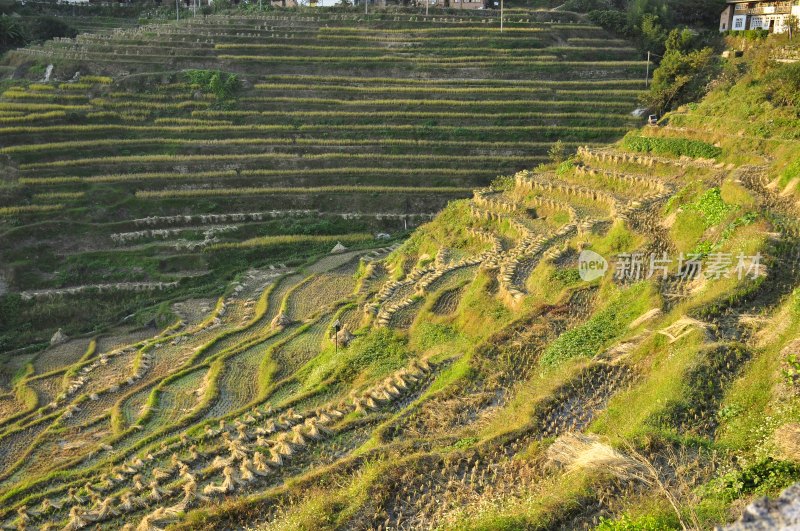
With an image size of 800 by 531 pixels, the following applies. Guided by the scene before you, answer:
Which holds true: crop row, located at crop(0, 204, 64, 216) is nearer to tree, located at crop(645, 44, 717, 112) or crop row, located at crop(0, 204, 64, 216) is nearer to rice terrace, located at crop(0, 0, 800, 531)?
rice terrace, located at crop(0, 0, 800, 531)

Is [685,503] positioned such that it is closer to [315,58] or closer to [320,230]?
[320,230]

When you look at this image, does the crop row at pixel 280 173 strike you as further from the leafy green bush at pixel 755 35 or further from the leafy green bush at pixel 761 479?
the leafy green bush at pixel 761 479

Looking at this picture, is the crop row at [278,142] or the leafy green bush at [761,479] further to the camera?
the crop row at [278,142]

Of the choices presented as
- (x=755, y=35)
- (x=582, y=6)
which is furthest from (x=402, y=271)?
(x=582, y=6)

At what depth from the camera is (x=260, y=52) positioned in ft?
145

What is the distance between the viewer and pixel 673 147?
2556cm

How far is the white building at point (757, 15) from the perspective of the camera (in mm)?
39531

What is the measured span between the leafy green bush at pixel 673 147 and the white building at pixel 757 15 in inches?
666

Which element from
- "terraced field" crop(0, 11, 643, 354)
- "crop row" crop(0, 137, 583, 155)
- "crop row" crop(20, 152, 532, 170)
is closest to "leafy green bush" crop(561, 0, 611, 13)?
"terraced field" crop(0, 11, 643, 354)

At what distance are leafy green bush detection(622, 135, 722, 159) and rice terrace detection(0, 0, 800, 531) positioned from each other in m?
0.17

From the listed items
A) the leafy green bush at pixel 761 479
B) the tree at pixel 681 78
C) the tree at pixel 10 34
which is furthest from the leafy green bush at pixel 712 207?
the tree at pixel 10 34

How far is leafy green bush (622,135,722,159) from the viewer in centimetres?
2428

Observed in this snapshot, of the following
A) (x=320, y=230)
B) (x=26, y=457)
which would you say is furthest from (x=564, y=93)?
(x=26, y=457)

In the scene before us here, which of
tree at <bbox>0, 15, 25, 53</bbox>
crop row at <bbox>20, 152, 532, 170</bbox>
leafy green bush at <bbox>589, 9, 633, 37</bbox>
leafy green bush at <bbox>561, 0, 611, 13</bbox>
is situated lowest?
crop row at <bbox>20, 152, 532, 170</bbox>
